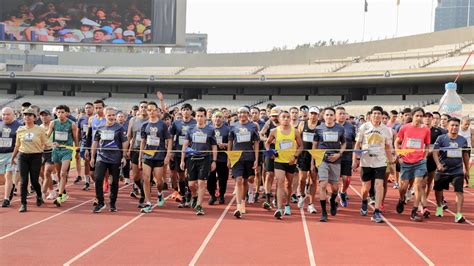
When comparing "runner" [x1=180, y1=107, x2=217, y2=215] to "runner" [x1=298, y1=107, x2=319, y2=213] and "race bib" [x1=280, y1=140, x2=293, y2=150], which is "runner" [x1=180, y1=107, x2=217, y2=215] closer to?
"race bib" [x1=280, y1=140, x2=293, y2=150]

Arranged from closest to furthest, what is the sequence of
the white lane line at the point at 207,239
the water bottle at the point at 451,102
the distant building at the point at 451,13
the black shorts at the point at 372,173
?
the white lane line at the point at 207,239, the black shorts at the point at 372,173, the water bottle at the point at 451,102, the distant building at the point at 451,13

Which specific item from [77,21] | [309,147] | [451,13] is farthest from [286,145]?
[451,13]

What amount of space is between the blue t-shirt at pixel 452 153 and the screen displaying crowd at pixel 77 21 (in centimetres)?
4046

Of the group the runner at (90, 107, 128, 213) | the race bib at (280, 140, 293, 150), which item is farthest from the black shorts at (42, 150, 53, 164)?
the race bib at (280, 140, 293, 150)

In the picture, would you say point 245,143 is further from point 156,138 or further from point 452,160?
→ point 452,160

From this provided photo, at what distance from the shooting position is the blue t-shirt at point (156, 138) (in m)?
8.82

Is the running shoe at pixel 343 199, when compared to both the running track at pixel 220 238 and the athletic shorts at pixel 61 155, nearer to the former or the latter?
the running track at pixel 220 238

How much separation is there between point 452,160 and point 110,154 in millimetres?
6126

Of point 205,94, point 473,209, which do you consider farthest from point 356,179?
point 205,94

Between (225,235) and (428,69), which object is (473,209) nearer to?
(225,235)

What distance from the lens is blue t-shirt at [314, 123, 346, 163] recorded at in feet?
27.9

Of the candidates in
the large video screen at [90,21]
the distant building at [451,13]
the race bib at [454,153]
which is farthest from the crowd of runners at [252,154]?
the distant building at [451,13]

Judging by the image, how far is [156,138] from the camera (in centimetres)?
883

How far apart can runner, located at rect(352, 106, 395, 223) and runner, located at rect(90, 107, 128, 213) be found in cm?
433
